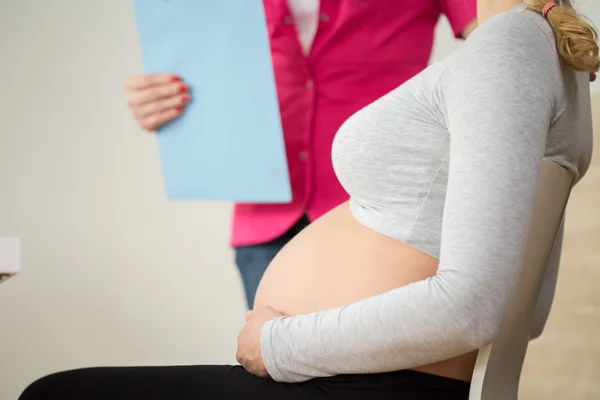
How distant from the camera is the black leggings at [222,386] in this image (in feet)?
2.36

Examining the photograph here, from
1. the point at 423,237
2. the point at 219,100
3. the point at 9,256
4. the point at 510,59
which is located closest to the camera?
the point at 510,59

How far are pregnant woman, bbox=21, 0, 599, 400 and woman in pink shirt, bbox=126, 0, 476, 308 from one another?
27 cm

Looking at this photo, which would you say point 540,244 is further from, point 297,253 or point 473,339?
point 297,253

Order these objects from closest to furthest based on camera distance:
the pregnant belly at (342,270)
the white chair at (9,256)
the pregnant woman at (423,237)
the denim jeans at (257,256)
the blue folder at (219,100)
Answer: the pregnant woman at (423,237) → the pregnant belly at (342,270) → the white chair at (9,256) → the blue folder at (219,100) → the denim jeans at (257,256)

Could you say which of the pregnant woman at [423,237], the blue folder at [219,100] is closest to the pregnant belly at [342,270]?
the pregnant woman at [423,237]

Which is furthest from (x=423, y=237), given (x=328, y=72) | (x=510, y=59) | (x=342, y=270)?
(x=328, y=72)

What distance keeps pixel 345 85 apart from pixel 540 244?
0.48 m

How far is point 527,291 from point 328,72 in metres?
0.51

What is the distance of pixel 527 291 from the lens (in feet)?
2.37

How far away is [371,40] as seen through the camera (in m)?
1.10

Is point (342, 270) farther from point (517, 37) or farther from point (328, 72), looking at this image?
point (328, 72)

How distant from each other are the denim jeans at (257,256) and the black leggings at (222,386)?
377mm

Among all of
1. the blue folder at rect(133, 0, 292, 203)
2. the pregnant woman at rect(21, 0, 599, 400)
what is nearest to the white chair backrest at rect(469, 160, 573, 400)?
the pregnant woman at rect(21, 0, 599, 400)

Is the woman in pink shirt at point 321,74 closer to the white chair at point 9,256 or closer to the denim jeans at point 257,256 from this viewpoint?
the denim jeans at point 257,256
